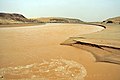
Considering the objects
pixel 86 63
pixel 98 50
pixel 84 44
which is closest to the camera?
pixel 86 63

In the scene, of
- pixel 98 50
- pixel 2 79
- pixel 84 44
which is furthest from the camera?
pixel 84 44

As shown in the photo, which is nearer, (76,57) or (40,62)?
(40,62)

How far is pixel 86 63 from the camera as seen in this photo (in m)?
6.54

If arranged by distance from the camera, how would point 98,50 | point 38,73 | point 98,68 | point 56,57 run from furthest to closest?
point 98,50
point 56,57
point 98,68
point 38,73

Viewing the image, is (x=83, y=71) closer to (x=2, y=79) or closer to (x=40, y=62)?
(x=40, y=62)

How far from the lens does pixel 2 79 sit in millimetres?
4844

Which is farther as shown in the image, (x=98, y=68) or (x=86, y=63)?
(x=86, y=63)

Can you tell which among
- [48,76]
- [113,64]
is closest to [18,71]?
[48,76]

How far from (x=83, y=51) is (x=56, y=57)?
1696 millimetres

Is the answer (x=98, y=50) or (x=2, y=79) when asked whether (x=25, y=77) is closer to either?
(x=2, y=79)

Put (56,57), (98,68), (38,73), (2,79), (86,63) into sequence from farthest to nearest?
(56,57), (86,63), (98,68), (38,73), (2,79)

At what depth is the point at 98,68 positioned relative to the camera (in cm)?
589

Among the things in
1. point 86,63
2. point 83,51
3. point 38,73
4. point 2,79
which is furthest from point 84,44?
point 2,79

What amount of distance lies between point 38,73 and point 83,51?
3.66 meters
